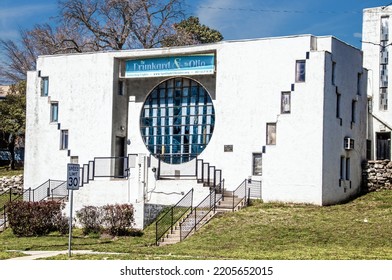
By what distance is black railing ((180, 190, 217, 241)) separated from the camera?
33.7 metres

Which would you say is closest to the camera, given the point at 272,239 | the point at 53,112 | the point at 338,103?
the point at 272,239

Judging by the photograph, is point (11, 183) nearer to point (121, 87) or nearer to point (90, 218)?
point (121, 87)

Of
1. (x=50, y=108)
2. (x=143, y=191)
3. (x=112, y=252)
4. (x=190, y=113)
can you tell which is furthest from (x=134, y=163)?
(x=112, y=252)

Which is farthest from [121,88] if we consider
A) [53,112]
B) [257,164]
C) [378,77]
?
[378,77]

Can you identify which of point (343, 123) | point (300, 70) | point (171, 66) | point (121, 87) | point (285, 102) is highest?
point (171, 66)

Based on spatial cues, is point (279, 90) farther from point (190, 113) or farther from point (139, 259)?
point (139, 259)

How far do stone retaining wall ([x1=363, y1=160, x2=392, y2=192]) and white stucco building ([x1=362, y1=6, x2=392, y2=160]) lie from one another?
3.28 meters

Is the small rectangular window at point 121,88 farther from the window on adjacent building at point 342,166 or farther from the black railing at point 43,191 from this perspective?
the window on adjacent building at point 342,166

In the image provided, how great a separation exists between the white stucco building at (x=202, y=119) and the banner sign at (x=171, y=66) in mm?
51

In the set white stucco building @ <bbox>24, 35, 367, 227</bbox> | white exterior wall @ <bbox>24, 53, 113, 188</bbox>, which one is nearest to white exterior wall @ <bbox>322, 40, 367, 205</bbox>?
white stucco building @ <bbox>24, 35, 367, 227</bbox>

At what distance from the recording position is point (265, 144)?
39.2 metres

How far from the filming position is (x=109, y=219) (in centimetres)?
3462

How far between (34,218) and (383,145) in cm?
2005

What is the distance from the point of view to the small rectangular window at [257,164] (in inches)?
1549
